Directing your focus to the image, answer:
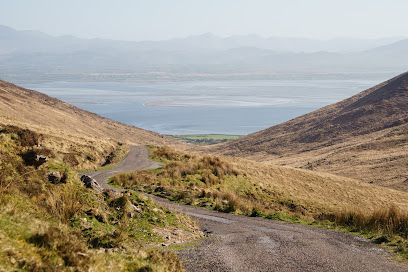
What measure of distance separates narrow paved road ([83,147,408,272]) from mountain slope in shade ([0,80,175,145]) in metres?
39.5

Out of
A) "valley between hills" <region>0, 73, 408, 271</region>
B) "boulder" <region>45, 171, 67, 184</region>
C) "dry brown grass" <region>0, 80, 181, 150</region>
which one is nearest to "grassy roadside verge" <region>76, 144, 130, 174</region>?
"valley between hills" <region>0, 73, 408, 271</region>

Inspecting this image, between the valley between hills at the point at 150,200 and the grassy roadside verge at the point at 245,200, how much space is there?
0.20 ft

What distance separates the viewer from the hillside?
5462cm

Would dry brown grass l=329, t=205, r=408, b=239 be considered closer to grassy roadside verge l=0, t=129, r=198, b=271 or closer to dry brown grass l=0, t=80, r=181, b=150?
grassy roadside verge l=0, t=129, r=198, b=271

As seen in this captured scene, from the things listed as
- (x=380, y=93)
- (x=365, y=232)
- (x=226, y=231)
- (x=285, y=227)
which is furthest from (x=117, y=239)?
(x=380, y=93)

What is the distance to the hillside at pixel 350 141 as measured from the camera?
54625 mm

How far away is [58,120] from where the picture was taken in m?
75.3

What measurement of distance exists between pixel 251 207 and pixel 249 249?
9182 mm

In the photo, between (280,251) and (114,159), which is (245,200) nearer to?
(280,251)

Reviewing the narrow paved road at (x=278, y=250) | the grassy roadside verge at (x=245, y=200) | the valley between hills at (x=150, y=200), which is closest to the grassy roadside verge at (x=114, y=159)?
the valley between hills at (x=150, y=200)

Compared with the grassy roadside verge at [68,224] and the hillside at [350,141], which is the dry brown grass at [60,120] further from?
the grassy roadside verge at [68,224]

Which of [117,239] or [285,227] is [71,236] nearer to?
[117,239]

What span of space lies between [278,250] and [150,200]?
562 cm

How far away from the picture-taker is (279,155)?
80.4 meters
